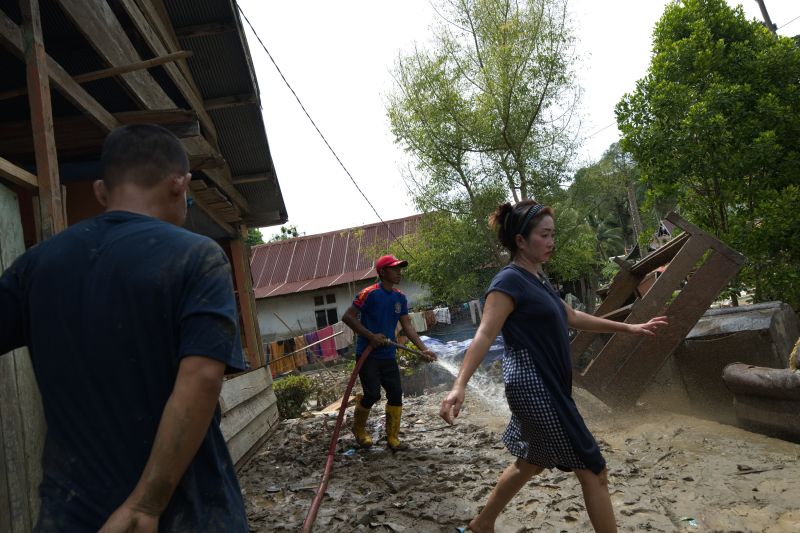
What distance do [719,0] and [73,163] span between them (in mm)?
8559

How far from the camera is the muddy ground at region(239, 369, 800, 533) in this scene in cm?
355

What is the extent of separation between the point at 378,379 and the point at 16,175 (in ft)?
13.8

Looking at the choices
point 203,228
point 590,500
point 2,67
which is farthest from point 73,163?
point 590,500

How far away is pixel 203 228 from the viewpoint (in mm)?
8203

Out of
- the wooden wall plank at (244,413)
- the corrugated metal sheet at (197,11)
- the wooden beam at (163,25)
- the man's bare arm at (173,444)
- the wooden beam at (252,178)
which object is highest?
the corrugated metal sheet at (197,11)

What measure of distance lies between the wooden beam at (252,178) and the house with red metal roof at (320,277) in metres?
18.0

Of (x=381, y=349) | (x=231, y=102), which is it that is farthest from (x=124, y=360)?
(x=231, y=102)

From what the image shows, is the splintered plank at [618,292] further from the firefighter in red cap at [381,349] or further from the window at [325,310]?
the window at [325,310]

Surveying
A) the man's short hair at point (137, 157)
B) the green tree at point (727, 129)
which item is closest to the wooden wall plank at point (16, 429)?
the man's short hair at point (137, 157)

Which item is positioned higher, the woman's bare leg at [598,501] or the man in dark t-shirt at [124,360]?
the man in dark t-shirt at [124,360]

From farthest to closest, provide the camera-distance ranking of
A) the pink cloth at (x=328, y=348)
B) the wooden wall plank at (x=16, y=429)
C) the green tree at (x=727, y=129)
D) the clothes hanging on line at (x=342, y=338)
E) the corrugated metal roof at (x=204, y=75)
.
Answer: the clothes hanging on line at (x=342, y=338) < the pink cloth at (x=328, y=348) < the green tree at (x=727, y=129) < the corrugated metal roof at (x=204, y=75) < the wooden wall plank at (x=16, y=429)

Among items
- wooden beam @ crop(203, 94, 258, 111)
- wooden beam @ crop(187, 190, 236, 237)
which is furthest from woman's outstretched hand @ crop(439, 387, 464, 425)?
wooden beam @ crop(203, 94, 258, 111)

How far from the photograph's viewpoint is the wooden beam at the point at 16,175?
2739mm

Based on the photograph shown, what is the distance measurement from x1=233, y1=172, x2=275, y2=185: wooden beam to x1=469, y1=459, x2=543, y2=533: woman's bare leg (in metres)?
6.05
